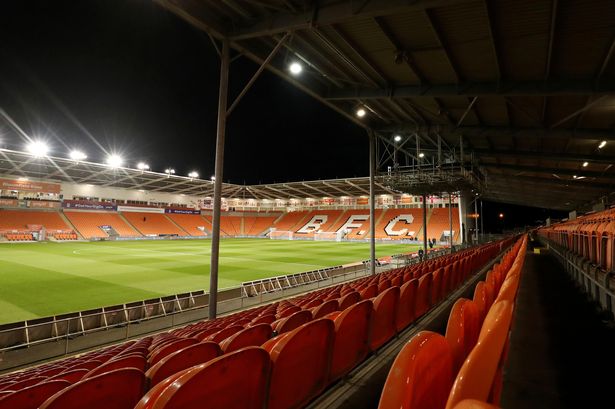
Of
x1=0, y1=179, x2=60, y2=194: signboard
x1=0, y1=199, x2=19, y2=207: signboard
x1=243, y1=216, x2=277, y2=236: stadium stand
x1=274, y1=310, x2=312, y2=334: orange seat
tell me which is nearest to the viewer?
x1=274, y1=310, x2=312, y2=334: orange seat

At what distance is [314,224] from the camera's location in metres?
55.3

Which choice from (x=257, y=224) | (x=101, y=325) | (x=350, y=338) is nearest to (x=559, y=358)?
(x=350, y=338)

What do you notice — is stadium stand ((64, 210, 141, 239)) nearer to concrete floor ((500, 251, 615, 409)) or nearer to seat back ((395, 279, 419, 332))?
seat back ((395, 279, 419, 332))

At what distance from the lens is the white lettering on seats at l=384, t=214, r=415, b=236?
146 feet

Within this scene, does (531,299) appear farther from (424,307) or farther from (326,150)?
(326,150)

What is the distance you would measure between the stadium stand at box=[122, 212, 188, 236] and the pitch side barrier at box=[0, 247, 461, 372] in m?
41.7

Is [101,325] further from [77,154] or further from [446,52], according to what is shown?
[77,154]

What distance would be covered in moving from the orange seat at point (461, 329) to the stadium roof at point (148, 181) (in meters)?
25.6

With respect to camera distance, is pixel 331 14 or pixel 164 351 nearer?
pixel 164 351

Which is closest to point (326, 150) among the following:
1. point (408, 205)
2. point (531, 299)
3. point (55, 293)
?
point (408, 205)

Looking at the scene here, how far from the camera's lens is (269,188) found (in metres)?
54.2

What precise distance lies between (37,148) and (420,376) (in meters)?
40.8

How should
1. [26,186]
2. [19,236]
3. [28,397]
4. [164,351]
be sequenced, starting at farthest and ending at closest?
[19,236] < [26,186] < [164,351] < [28,397]

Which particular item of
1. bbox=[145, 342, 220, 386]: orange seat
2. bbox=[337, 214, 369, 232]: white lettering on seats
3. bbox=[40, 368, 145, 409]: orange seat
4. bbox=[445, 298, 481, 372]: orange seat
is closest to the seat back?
bbox=[445, 298, 481, 372]: orange seat
